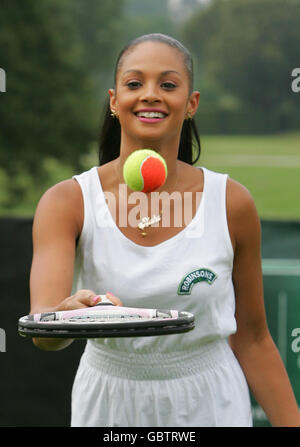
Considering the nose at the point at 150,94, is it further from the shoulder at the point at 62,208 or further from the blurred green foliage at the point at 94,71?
the blurred green foliage at the point at 94,71

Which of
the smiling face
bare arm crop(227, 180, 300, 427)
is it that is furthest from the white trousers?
the smiling face

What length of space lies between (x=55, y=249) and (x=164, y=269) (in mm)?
337

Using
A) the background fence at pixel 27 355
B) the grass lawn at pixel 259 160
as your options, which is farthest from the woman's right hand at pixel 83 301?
the grass lawn at pixel 259 160

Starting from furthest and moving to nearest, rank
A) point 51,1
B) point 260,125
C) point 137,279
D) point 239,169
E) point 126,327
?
point 239,169, point 260,125, point 51,1, point 137,279, point 126,327

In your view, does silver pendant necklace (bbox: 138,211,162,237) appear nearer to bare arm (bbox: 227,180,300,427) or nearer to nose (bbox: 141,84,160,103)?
bare arm (bbox: 227,180,300,427)

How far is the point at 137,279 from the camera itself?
2438mm

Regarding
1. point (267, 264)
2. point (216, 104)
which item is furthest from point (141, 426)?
point (216, 104)

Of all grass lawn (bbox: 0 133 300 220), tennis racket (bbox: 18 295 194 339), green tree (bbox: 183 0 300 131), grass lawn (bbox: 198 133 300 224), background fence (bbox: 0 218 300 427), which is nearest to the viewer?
tennis racket (bbox: 18 295 194 339)

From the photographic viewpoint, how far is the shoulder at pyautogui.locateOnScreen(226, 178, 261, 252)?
8.49 feet

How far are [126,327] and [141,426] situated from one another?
29.6 inches

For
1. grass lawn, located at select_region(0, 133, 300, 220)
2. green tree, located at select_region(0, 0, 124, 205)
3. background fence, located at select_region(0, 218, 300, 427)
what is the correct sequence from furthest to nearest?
grass lawn, located at select_region(0, 133, 300, 220) → green tree, located at select_region(0, 0, 124, 205) → background fence, located at select_region(0, 218, 300, 427)

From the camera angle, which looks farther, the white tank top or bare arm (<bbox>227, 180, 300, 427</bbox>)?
bare arm (<bbox>227, 180, 300, 427</bbox>)

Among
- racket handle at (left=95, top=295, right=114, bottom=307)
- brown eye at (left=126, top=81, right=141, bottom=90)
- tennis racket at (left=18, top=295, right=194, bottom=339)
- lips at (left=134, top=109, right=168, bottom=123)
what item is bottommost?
tennis racket at (left=18, top=295, right=194, bottom=339)

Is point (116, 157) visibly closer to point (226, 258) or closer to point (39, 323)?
point (226, 258)
